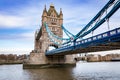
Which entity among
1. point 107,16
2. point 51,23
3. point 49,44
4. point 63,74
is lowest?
point 63,74

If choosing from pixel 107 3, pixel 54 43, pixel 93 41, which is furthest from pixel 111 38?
pixel 54 43

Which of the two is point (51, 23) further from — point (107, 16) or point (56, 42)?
point (107, 16)

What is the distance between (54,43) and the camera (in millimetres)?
49469

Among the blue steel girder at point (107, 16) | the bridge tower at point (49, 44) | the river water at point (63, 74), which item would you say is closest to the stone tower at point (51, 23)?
the bridge tower at point (49, 44)

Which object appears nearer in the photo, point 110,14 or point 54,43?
point 110,14

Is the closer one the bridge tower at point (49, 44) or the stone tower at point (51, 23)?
the bridge tower at point (49, 44)

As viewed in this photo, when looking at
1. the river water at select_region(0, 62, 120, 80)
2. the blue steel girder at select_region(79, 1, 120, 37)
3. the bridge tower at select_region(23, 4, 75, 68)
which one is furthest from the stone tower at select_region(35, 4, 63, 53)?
the blue steel girder at select_region(79, 1, 120, 37)

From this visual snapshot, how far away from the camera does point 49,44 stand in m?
50.4

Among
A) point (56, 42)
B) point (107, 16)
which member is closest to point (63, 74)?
point (107, 16)

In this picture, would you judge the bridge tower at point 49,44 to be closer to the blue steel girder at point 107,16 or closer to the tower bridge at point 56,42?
the tower bridge at point 56,42

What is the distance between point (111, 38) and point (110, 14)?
3.26m

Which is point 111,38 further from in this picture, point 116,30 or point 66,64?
point 66,64

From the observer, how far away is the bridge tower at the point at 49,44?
44.9m

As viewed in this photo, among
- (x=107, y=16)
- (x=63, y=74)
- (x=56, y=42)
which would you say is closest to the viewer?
(x=107, y=16)
